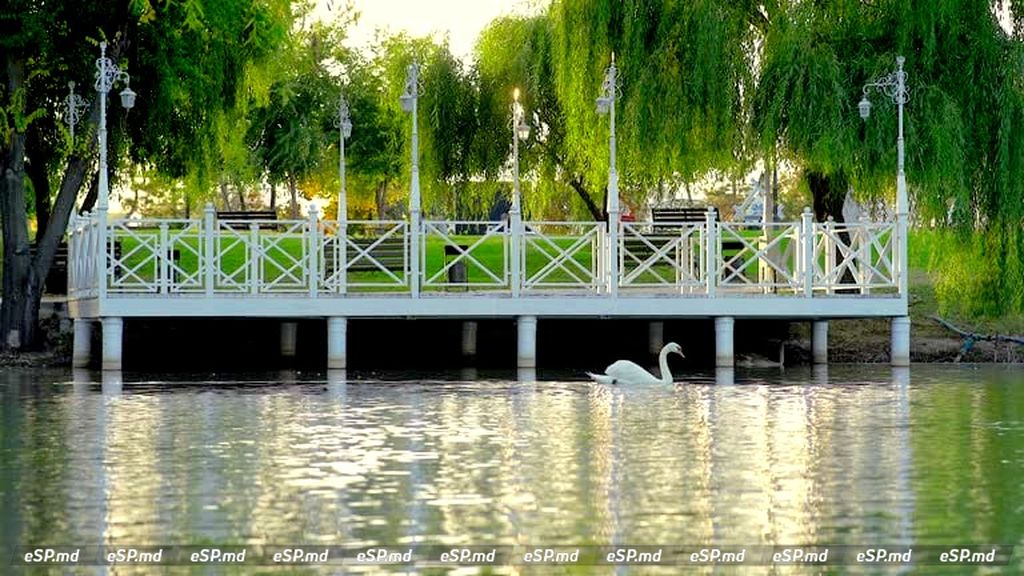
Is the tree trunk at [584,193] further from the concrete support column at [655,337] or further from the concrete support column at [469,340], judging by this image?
the concrete support column at [469,340]

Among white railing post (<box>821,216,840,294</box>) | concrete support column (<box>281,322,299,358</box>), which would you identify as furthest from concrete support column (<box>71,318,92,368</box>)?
white railing post (<box>821,216,840,294</box>)

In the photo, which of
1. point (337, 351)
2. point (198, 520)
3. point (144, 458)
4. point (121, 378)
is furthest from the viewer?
point (337, 351)

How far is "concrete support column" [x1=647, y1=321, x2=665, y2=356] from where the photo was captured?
2848 centimetres

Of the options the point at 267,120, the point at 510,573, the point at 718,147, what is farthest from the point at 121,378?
the point at 267,120

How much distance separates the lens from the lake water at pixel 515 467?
9.58 metres

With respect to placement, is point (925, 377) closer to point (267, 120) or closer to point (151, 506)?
point (151, 506)

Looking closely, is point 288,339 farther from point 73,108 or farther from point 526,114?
point 526,114

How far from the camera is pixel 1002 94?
27406 millimetres

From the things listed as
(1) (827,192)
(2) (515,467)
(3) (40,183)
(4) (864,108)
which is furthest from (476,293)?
(2) (515,467)

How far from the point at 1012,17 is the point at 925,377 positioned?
23.0 feet

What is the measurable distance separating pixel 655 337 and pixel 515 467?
1641cm

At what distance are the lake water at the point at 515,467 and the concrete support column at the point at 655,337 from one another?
753 centimetres

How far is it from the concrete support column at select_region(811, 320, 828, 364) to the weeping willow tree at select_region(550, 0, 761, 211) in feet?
9.26

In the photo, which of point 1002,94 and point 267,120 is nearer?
point 1002,94
